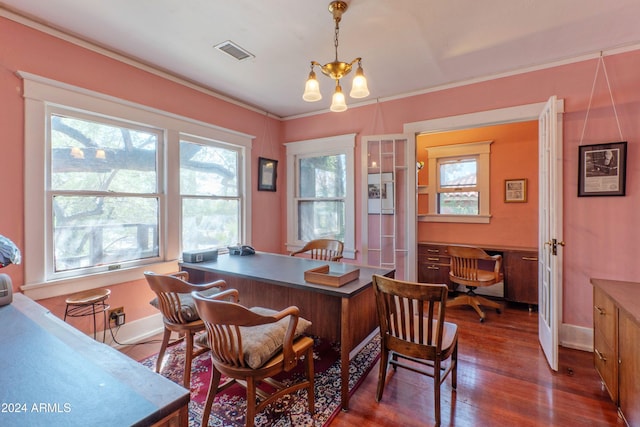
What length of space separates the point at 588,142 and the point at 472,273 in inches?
66.0

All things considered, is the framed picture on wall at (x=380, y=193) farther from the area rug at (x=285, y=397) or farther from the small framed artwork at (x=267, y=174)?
the area rug at (x=285, y=397)

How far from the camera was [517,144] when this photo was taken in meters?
4.04

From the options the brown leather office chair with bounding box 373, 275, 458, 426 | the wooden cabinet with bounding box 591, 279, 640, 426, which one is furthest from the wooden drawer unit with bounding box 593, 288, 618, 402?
the brown leather office chair with bounding box 373, 275, 458, 426

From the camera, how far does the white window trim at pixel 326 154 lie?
3875 mm

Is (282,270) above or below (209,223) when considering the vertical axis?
below

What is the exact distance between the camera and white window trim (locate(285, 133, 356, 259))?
3.88 m

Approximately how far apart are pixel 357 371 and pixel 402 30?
8.77 feet

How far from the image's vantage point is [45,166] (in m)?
2.24

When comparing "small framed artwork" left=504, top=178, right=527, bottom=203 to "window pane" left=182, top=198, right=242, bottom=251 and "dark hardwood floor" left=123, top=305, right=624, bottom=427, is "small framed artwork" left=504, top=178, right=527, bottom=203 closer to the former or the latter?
"dark hardwood floor" left=123, top=305, right=624, bottom=427

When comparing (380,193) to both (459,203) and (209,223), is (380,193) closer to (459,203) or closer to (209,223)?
(459,203)

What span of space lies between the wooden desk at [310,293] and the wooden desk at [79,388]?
1108 mm

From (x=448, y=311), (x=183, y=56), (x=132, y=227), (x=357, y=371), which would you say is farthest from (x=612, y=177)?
(x=132, y=227)

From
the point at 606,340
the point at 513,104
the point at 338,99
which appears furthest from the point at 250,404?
the point at 513,104

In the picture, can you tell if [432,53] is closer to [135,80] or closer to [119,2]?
[119,2]
